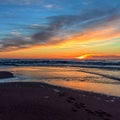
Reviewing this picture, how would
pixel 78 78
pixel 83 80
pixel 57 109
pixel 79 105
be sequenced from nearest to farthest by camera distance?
pixel 57 109 → pixel 79 105 → pixel 83 80 → pixel 78 78

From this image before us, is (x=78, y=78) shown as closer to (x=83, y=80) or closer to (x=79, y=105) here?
(x=83, y=80)

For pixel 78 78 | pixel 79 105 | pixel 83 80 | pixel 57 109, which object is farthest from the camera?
pixel 78 78

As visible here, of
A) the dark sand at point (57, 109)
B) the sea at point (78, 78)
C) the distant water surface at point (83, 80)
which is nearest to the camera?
the dark sand at point (57, 109)

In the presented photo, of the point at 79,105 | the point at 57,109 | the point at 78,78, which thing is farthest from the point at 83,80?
the point at 57,109

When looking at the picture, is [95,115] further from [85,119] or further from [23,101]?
[23,101]

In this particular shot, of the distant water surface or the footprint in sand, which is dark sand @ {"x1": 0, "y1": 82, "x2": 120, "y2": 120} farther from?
the distant water surface

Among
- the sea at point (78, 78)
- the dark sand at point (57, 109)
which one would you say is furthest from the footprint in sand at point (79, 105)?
the sea at point (78, 78)

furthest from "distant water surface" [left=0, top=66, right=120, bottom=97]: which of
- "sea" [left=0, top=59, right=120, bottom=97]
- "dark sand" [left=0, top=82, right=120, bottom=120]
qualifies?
"dark sand" [left=0, top=82, right=120, bottom=120]

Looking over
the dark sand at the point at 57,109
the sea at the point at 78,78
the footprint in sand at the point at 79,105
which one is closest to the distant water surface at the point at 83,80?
the sea at the point at 78,78

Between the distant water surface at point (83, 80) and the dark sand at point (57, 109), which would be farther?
the distant water surface at point (83, 80)

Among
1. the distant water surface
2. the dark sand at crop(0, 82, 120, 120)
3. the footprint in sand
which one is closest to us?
the dark sand at crop(0, 82, 120, 120)

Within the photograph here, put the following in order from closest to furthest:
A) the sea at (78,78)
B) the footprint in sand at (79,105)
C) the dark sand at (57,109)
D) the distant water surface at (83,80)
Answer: the dark sand at (57,109)
the footprint in sand at (79,105)
the distant water surface at (83,80)
the sea at (78,78)

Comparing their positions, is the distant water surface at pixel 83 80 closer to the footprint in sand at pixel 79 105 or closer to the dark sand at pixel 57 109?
the dark sand at pixel 57 109

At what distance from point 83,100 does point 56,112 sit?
3.18 meters
